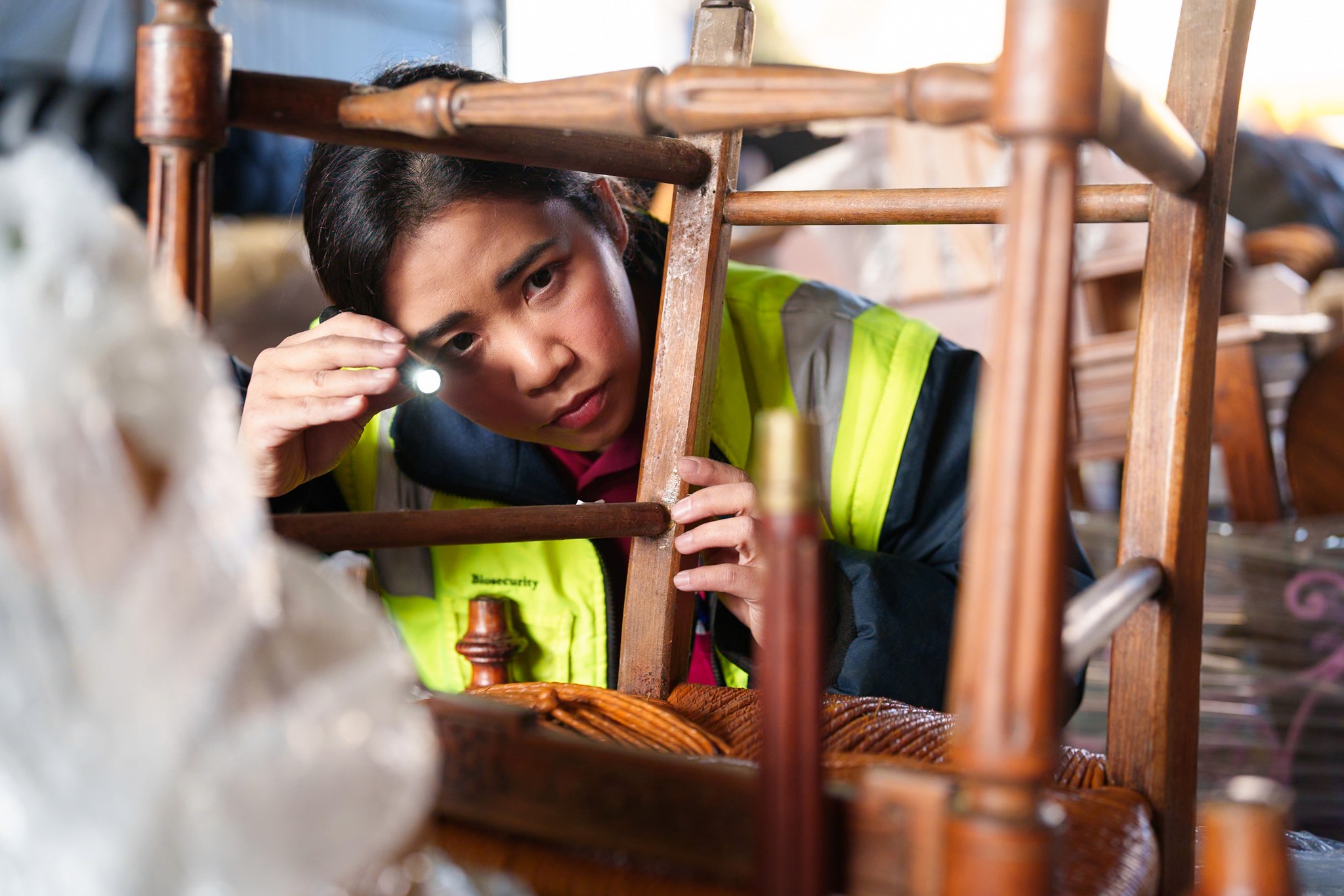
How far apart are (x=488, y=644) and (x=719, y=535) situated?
0.86 ft

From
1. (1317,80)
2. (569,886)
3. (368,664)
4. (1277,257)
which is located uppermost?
(1317,80)

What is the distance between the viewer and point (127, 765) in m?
0.32

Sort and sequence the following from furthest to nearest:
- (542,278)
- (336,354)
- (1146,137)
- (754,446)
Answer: (754,446)
(542,278)
(336,354)
(1146,137)

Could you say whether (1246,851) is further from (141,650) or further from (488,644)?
(488,644)

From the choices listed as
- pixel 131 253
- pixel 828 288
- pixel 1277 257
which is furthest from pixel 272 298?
pixel 131 253

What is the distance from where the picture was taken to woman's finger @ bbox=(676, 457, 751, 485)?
74 centimetres

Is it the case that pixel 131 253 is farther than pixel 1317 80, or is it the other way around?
pixel 1317 80

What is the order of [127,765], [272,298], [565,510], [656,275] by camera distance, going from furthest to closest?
[272,298] → [656,275] → [565,510] → [127,765]

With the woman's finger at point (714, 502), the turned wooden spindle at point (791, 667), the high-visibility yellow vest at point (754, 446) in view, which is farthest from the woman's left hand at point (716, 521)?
the turned wooden spindle at point (791, 667)

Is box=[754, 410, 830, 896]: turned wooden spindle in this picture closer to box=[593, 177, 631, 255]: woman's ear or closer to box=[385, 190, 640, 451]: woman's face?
box=[385, 190, 640, 451]: woman's face

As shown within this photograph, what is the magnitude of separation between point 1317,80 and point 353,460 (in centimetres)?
240

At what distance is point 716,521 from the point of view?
2.48 ft

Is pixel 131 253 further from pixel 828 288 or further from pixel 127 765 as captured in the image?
pixel 828 288

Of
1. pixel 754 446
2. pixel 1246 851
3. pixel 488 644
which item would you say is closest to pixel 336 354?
pixel 488 644
